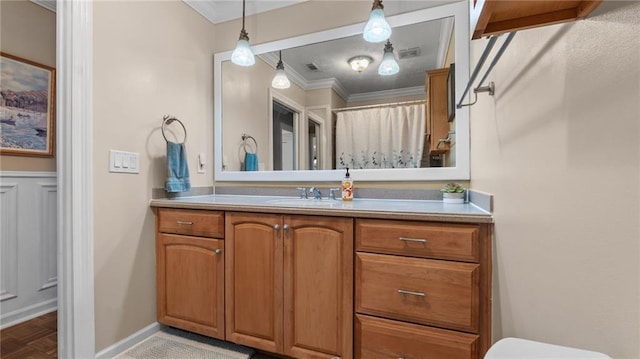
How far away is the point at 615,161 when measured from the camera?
43cm

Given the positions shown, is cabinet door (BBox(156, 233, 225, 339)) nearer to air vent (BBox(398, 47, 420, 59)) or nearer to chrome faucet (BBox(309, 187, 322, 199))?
chrome faucet (BBox(309, 187, 322, 199))

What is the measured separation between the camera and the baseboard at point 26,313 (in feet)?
6.29

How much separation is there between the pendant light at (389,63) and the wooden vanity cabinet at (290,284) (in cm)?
111

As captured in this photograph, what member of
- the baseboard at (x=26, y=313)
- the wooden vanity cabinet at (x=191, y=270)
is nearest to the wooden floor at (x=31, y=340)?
the baseboard at (x=26, y=313)

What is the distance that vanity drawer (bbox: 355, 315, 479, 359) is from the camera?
1.14 metres

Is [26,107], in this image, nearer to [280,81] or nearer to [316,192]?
[280,81]

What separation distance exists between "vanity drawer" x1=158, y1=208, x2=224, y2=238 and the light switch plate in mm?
312

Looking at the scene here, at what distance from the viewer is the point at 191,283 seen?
168 cm

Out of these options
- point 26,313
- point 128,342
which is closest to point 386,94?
point 128,342

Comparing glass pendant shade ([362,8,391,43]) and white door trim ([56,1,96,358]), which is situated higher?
glass pendant shade ([362,8,391,43])

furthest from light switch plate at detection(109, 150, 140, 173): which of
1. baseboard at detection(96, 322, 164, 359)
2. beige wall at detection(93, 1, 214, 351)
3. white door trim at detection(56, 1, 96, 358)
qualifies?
baseboard at detection(96, 322, 164, 359)

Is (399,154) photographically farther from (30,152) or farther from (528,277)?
(30,152)

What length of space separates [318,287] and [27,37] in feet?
9.13

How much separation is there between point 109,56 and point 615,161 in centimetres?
210
